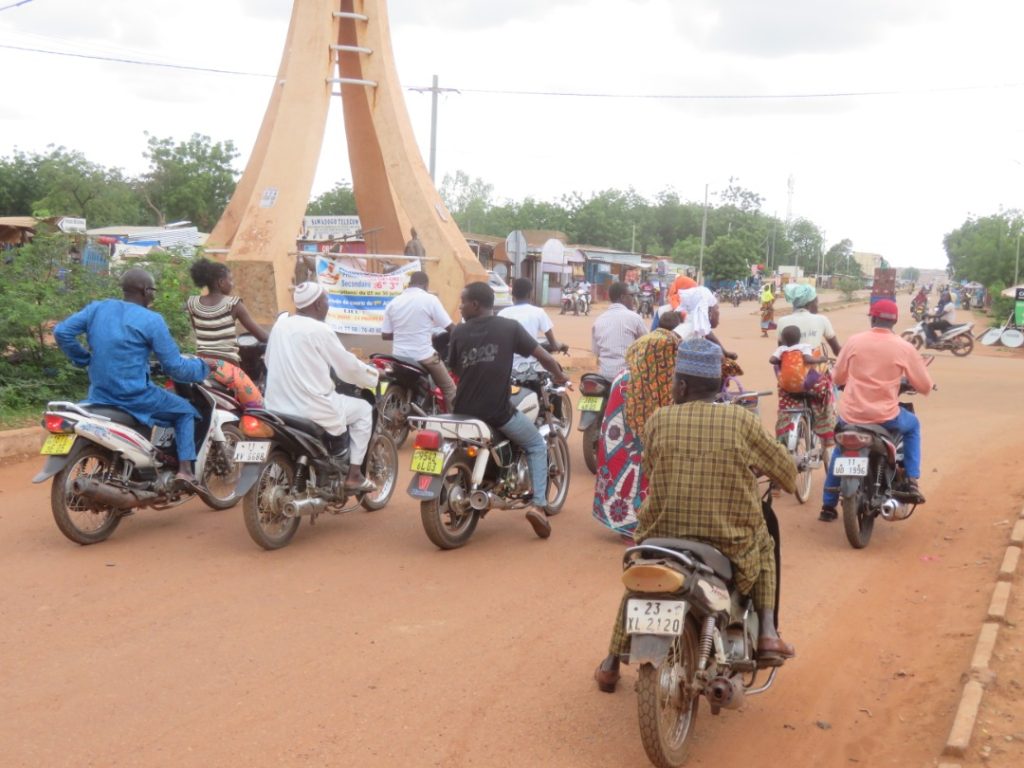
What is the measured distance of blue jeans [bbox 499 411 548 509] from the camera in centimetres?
730

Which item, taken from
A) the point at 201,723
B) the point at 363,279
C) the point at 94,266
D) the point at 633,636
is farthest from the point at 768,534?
the point at 363,279

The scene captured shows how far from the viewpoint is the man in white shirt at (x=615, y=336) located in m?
9.37

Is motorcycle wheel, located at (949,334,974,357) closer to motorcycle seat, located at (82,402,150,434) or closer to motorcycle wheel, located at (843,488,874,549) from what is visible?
motorcycle wheel, located at (843,488,874,549)

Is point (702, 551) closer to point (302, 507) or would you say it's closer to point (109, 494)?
point (302, 507)

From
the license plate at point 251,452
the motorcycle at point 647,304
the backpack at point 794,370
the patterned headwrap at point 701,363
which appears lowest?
the motorcycle at point 647,304

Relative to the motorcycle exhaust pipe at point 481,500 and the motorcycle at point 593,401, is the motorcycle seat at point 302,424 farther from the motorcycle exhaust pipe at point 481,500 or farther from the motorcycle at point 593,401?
the motorcycle at point 593,401

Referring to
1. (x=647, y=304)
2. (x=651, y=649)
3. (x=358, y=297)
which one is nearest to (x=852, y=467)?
(x=651, y=649)

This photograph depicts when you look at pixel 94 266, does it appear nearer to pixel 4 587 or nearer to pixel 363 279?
pixel 363 279

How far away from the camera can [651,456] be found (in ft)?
14.5

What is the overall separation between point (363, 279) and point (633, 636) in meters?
11.5

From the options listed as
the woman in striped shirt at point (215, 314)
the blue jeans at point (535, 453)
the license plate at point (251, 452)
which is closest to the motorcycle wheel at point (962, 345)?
the blue jeans at point (535, 453)

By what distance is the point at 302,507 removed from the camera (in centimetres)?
691

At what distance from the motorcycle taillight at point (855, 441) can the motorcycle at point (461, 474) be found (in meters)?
2.21

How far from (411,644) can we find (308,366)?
238 centimetres
